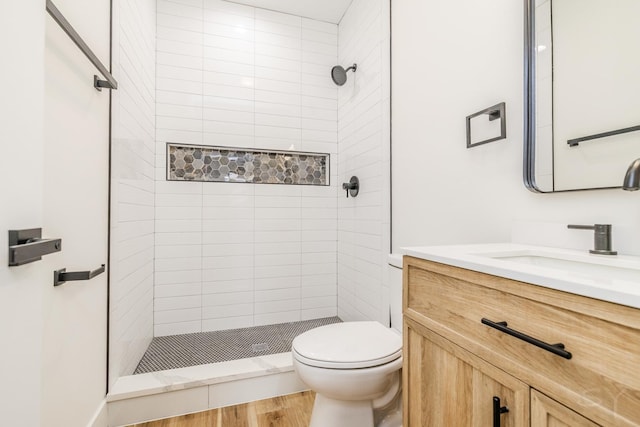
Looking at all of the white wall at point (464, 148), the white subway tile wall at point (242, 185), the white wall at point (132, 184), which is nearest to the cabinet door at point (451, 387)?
the white wall at point (464, 148)

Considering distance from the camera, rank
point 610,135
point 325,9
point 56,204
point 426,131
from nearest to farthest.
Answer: point 610,135 < point 56,204 < point 426,131 < point 325,9

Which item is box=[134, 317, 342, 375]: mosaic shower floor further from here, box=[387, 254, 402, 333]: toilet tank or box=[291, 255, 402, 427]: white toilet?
box=[387, 254, 402, 333]: toilet tank

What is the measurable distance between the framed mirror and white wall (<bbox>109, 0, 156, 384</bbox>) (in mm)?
1775

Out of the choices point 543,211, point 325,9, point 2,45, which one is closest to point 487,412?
point 543,211

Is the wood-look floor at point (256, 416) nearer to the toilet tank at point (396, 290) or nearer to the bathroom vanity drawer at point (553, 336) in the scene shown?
the toilet tank at point (396, 290)

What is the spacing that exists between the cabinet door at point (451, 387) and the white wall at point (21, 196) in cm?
89

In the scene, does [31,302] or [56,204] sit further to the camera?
[56,204]

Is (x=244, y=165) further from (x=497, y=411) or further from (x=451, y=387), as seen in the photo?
(x=497, y=411)

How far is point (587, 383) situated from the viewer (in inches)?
19.0

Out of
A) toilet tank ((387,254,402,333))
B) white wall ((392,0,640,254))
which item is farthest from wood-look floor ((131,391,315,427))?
white wall ((392,0,640,254))

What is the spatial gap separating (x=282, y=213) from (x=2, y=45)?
6.70 ft

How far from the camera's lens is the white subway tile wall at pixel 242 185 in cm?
225

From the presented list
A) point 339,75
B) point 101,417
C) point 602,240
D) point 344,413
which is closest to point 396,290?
point 344,413

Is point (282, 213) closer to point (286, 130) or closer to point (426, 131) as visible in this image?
point (286, 130)
